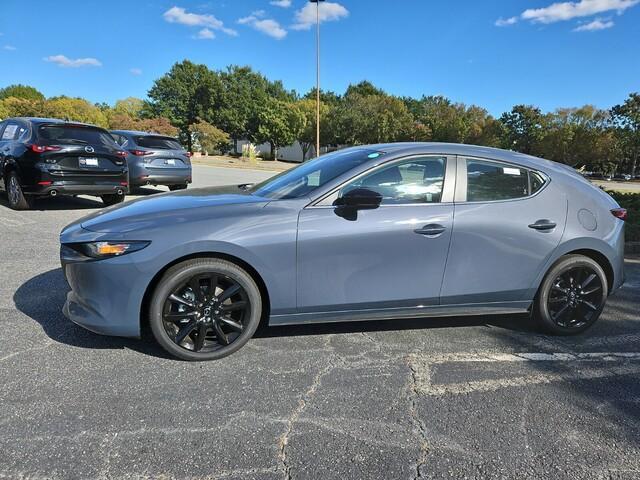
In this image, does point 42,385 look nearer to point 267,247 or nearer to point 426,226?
A: point 267,247

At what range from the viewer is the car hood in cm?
326

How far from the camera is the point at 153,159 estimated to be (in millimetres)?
11523

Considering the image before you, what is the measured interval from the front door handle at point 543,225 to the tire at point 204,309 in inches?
86.7

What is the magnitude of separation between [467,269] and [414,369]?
88 centimetres

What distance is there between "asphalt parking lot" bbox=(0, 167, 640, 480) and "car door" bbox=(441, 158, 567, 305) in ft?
1.57

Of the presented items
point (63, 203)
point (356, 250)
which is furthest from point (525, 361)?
point (63, 203)

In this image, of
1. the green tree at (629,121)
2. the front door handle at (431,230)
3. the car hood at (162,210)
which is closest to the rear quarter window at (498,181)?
the front door handle at (431,230)

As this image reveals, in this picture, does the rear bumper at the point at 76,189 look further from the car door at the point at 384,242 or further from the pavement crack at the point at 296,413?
the pavement crack at the point at 296,413

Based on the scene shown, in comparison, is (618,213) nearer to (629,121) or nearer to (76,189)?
(76,189)

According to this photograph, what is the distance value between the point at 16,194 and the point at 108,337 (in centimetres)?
637

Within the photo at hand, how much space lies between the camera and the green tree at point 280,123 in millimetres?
60281

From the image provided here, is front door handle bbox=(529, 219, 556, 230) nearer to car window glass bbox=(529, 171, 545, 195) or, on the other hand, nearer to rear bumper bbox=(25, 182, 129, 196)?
car window glass bbox=(529, 171, 545, 195)

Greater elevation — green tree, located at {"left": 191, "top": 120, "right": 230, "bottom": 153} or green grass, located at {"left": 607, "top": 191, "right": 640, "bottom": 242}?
green tree, located at {"left": 191, "top": 120, "right": 230, "bottom": 153}

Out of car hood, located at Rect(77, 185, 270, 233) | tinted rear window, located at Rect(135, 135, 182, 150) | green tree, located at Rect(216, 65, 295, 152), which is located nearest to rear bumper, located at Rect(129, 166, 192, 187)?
tinted rear window, located at Rect(135, 135, 182, 150)
